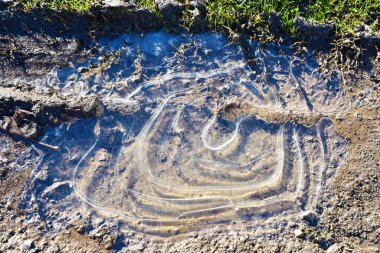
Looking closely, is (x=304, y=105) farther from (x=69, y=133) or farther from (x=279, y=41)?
(x=69, y=133)

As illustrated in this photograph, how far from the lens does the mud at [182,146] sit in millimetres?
3371

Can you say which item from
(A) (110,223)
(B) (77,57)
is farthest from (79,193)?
(B) (77,57)

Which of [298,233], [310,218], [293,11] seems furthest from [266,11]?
[298,233]

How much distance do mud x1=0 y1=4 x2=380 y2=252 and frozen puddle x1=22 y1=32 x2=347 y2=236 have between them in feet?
0.04

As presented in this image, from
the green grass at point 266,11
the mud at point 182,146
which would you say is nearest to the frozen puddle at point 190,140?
the mud at point 182,146

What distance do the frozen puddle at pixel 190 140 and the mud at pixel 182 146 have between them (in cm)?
1

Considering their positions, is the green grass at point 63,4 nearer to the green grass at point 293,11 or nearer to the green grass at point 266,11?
the green grass at point 266,11

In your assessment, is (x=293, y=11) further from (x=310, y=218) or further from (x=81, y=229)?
(x=81, y=229)

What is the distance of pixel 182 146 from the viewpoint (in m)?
3.64

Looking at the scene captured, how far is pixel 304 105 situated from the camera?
3.74 m

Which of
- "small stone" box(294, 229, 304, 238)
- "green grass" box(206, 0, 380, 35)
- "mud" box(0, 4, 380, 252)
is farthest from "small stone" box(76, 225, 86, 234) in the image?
"green grass" box(206, 0, 380, 35)

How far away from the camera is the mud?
337cm

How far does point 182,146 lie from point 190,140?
0.35ft

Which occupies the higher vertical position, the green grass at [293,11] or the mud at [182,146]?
the green grass at [293,11]
